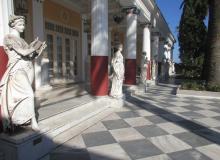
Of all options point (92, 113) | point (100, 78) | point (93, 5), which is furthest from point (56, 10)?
point (92, 113)

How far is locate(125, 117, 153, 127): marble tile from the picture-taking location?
5.19 meters

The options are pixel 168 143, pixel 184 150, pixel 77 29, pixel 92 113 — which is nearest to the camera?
pixel 184 150

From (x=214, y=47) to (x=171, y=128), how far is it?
5.88m

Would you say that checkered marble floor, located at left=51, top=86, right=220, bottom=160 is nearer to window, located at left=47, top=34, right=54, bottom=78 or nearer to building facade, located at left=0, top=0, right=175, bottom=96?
building facade, located at left=0, top=0, right=175, bottom=96

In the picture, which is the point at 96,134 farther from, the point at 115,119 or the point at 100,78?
the point at 100,78

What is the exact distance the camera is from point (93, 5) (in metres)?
6.26

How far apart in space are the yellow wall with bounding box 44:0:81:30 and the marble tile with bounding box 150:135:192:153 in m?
6.34

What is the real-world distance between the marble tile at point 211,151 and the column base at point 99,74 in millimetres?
3365

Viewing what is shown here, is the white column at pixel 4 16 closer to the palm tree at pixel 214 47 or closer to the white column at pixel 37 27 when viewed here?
the white column at pixel 37 27

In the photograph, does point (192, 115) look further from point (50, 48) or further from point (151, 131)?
point (50, 48)

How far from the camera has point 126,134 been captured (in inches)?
178

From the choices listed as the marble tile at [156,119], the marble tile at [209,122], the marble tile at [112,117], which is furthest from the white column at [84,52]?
the marble tile at [209,122]

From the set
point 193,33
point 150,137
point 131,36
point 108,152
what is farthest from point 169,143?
point 193,33

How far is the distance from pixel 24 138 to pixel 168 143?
8.41ft
